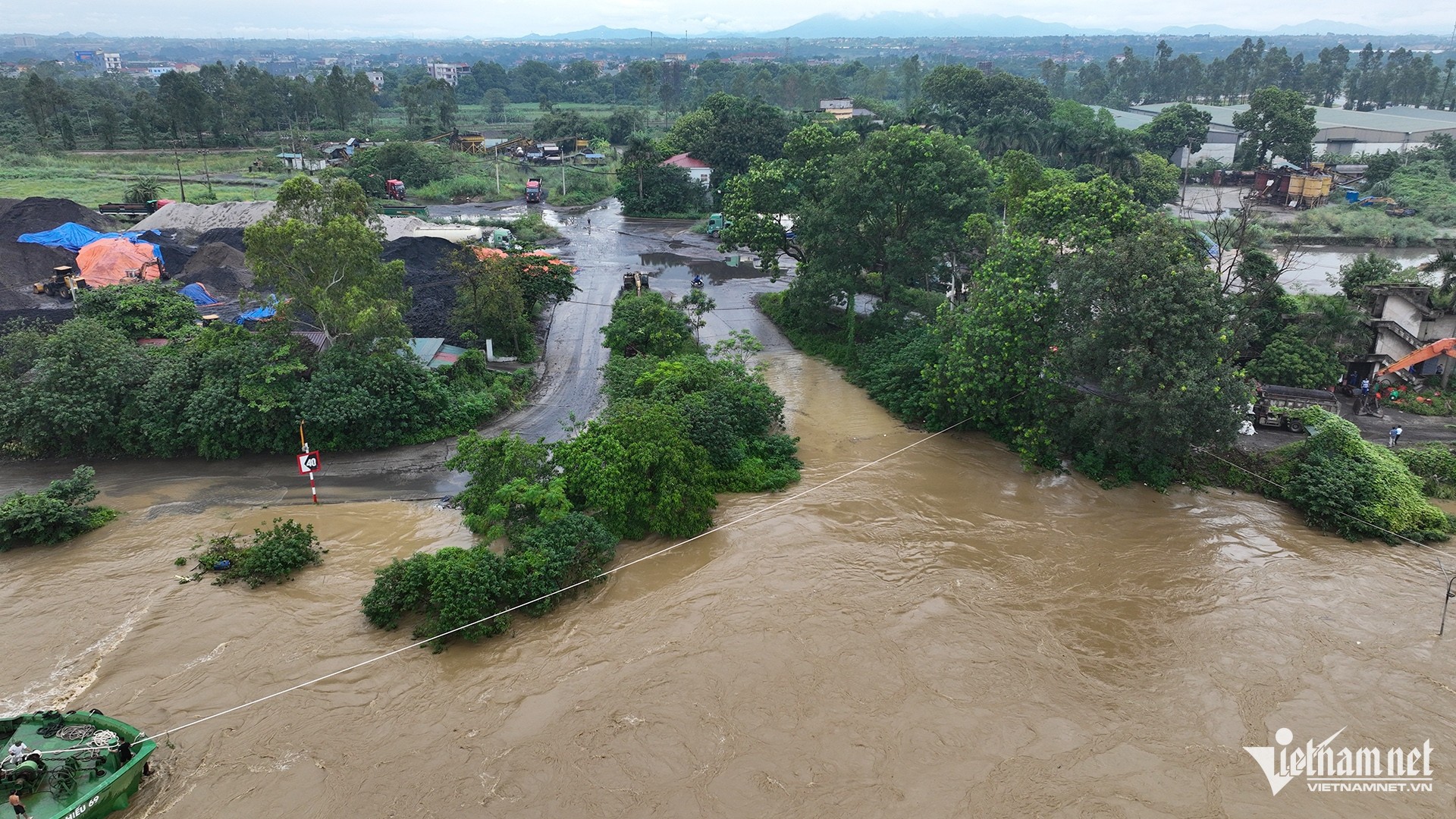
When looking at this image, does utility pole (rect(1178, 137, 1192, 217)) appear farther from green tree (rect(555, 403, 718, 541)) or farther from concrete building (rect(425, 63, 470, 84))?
concrete building (rect(425, 63, 470, 84))

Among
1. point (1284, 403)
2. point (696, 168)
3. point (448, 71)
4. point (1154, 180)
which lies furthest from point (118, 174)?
point (448, 71)

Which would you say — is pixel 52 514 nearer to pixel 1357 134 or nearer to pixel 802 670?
pixel 802 670

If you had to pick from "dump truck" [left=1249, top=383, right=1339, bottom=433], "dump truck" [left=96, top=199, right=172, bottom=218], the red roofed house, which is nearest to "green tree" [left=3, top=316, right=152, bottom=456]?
"dump truck" [left=96, top=199, right=172, bottom=218]

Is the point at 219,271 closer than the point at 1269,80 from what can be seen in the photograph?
Yes

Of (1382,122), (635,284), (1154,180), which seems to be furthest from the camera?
(1382,122)

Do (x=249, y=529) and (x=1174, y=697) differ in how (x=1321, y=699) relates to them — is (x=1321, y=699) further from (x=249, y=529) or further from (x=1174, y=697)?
(x=249, y=529)

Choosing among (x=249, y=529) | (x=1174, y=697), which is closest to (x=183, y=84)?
(x=249, y=529)
